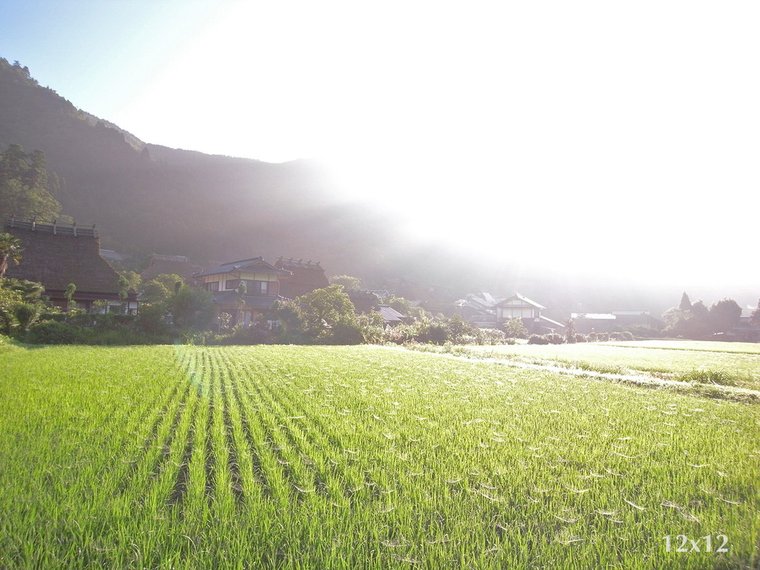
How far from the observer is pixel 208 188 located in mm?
89125

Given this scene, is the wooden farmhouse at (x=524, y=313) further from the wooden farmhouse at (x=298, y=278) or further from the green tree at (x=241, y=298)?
the green tree at (x=241, y=298)

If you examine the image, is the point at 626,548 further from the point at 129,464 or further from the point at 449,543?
the point at 129,464

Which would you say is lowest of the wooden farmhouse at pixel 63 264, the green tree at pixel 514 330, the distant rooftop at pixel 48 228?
the green tree at pixel 514 330

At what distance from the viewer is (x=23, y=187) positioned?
41.0 metres

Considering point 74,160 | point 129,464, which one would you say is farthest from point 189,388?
point 74,160

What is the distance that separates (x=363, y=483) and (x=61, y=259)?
Result: 99.7ft

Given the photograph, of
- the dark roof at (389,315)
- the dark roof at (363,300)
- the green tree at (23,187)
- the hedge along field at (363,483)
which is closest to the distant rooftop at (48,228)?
the green tree at (23,187)

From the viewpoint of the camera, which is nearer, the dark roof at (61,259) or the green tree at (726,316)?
the dark roof at (61,259)

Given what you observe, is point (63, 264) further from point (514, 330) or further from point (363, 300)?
point (514, 330)

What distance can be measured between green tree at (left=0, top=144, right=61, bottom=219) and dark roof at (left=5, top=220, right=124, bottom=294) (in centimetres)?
1778

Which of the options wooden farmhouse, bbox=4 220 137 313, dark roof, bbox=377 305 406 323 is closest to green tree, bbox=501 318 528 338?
dark roof, bbox=377 305 406 323

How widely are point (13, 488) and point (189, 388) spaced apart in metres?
4.96

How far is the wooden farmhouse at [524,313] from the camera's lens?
53781mm

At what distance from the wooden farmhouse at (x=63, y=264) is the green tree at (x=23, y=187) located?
17967 mm
